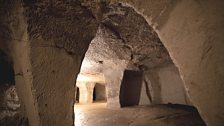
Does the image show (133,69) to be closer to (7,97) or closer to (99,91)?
(7,97)

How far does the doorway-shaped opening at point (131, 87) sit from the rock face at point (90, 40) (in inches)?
60.9

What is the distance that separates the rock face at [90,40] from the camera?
0.91 metres

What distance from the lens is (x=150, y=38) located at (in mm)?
3164

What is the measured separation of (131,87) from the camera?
5039mm

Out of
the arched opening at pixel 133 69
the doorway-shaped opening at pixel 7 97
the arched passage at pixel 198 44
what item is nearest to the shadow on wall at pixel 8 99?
the doorway-shaped opening at pixel 7 97

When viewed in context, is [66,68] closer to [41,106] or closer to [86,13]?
[41,106]

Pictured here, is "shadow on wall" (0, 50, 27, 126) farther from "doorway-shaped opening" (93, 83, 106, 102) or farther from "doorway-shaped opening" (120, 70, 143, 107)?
"doorway-shaped opening" (93, 83, 106, 102)

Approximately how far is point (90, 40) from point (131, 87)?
3161mm

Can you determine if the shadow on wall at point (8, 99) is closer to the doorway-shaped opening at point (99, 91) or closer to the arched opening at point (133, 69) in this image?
the arched opening at point (133, 69)

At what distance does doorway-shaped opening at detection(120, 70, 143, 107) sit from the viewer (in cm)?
479

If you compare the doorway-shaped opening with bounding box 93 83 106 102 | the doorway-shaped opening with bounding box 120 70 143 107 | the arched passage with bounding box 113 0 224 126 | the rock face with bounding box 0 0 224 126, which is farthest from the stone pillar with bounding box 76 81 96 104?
the arched passage with bounding box 113 0 224 126

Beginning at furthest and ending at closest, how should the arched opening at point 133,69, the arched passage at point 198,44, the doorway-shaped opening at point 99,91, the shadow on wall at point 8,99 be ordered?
1. the doorway-shaped opening at point 99,91
2. the arched opening at point 133,69
3. the shadow on wall at point 8,99
4. the arched passage at point 198,44

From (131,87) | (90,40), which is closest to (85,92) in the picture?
(131,87)

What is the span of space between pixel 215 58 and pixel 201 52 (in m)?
0.08
